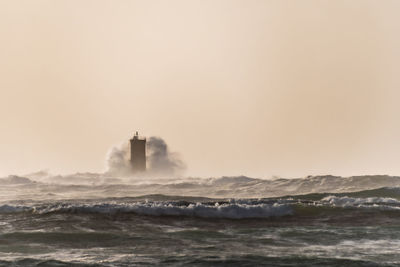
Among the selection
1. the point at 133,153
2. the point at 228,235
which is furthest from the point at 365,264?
the point at 133,153

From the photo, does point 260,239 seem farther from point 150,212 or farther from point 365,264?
point 150,212

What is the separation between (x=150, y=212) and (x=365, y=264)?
1030cm

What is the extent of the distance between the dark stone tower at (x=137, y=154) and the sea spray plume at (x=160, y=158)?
766 centimetres

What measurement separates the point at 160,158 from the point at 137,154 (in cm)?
1053

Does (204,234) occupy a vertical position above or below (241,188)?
below

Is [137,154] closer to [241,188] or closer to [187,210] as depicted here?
[241,188]

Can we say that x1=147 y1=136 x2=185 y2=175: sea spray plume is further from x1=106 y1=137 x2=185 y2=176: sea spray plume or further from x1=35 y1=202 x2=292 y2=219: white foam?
x1=35 y1=202 x2=292 y2=219: white foam

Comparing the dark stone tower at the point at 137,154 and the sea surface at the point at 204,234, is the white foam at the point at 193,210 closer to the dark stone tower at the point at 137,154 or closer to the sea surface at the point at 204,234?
the sea surface at the point at 204,234

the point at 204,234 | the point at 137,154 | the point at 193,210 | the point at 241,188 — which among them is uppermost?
the point at 137,154

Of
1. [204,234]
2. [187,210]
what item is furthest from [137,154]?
[204,234]

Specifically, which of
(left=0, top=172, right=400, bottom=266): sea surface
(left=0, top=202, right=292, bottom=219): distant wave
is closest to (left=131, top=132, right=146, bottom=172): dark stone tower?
(left=0, top=172, right=400, bottom=266): sea surface

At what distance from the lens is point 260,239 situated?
15.1 m

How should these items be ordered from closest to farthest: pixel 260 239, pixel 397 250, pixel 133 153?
pixel 397 250
pixel 260 239
pixel 133 153

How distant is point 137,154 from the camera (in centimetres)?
6197
